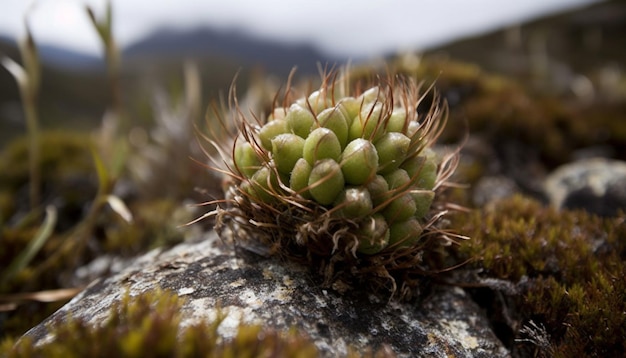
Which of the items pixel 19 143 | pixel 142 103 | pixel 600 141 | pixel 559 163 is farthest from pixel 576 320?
pixel 142 103

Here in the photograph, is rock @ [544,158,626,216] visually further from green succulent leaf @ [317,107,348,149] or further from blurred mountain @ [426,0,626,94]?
blurred mountain @ [426,0,626,94]

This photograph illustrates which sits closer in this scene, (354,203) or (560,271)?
(354,203)

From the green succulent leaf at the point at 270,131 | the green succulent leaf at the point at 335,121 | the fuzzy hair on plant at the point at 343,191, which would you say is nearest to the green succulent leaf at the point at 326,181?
the fuzzy hair on plant at the point at 343,191

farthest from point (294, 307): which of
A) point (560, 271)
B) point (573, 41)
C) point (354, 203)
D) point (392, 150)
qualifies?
point (573, 41)

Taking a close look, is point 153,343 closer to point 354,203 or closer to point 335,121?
point 354,203

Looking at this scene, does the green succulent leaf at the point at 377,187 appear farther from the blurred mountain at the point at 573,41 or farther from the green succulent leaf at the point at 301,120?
the blurred mountain at the point at 573,41

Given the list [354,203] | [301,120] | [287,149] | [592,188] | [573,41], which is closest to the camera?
[354,203]
